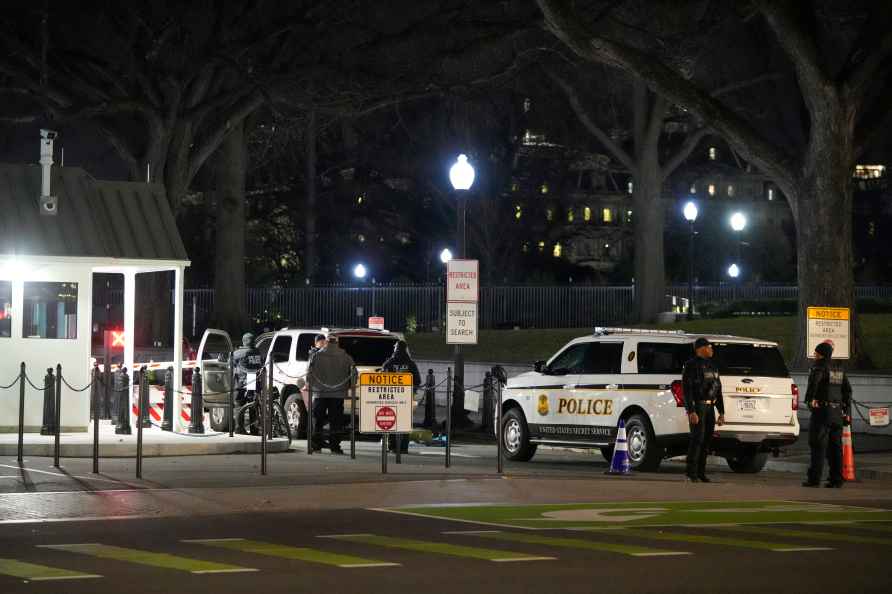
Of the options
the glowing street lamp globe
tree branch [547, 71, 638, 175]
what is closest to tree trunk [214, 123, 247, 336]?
tree branch [547, 71, 638, 175]

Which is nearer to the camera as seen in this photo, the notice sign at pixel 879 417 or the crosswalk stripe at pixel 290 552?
the crosswalk stripe at pixel 290 552

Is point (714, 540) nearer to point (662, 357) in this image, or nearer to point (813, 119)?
point (662, 357)

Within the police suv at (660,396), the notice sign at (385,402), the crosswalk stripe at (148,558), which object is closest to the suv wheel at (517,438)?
the police suv at (660,396)

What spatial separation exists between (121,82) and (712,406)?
2400 cm

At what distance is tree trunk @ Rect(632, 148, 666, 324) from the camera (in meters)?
50.3

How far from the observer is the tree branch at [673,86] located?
30766 mm

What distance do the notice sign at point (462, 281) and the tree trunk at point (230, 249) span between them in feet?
82.4

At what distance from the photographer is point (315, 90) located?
3947cm

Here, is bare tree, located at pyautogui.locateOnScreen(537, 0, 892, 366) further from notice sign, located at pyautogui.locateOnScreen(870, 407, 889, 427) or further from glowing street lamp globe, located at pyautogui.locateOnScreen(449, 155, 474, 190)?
notice sign, located at pyautogui.locateOnScreen(870, 407, 889, 427)

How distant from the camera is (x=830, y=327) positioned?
2252 cm

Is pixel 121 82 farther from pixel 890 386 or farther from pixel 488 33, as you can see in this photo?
pixel 890 386

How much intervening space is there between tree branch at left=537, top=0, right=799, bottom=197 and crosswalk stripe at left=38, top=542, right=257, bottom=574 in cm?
2015

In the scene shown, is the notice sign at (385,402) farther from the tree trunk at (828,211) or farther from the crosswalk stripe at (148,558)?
the tree trunk at (828,211)

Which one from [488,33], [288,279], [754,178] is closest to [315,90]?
[488,33]
